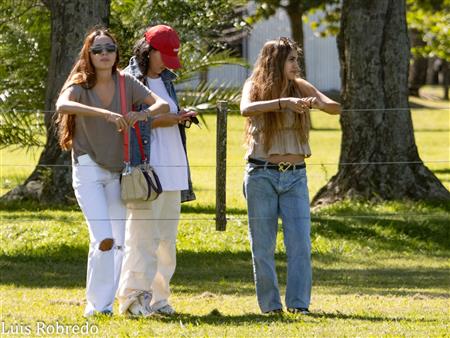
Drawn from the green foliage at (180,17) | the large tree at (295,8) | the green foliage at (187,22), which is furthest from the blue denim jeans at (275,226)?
the large tree at (295,8)

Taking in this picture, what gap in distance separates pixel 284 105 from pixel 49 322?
6.97ft

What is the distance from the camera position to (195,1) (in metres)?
17.3

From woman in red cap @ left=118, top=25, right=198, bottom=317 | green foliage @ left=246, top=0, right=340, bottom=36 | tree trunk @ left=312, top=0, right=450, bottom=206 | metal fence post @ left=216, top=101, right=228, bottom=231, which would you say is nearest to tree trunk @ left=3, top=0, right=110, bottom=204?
tree trunk @ left=312, top=0, right=450, bottom=206

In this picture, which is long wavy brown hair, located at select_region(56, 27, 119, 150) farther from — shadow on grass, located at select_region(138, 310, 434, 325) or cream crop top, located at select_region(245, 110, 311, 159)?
shadow on grass, located at select_region(138, 310, 434, 325)

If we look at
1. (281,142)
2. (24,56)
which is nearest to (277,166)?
(281,142)

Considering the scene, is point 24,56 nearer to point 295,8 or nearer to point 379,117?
point 379,117

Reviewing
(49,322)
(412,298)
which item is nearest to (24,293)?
(49,322)

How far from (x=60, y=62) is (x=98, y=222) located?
24.5 feet

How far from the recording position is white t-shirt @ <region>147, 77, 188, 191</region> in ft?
29.5

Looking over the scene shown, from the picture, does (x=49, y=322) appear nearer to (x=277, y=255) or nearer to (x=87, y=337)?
(x=87, y=337)

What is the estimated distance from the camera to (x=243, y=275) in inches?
501

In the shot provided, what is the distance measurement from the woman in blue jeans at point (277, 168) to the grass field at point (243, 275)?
279mm

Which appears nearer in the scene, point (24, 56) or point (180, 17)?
point (180, 17)

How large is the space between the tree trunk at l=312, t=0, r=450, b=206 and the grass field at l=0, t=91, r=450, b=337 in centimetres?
32
